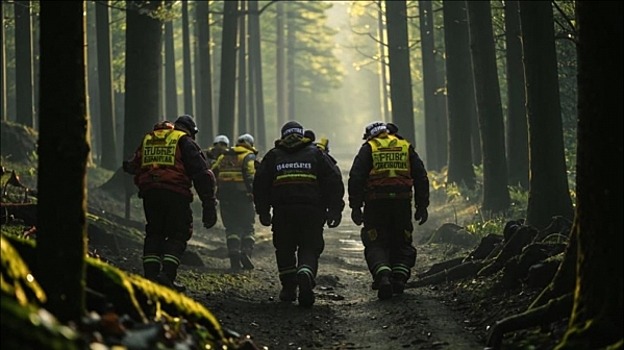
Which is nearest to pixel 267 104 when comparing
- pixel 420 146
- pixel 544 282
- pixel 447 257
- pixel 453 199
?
pixel 420 146

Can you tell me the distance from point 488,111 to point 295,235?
8.21 m

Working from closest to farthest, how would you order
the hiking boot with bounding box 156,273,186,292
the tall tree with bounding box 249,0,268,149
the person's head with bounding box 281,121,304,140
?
the hiking boot with bounding box 156,273,186,292, the person's head with bounding box 281,121,304,140, the tall tree with bounding box 249,0,268,149

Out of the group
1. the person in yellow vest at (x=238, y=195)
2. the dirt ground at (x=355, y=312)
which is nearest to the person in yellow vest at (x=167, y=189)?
the dirt ground at (x=355, y=312)

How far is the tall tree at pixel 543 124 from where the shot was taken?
479 inches

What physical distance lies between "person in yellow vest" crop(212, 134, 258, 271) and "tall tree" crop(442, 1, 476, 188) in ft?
Answer: 29.3

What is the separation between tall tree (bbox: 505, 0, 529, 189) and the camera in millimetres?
18594

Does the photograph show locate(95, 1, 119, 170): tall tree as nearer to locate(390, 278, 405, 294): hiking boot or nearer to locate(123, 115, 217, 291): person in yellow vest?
locate(123, 115, 217, 291): person in yellow vest

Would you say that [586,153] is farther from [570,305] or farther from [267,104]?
[267,104]

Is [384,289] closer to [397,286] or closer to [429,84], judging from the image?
[397,286]

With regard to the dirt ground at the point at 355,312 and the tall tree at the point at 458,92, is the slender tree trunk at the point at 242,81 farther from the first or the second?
the dirt ground at the point at 355,312

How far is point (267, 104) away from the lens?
6531 centimetres

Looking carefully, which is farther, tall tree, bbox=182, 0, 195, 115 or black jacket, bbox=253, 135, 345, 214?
tall tree, bbox=182, 0, 195, 115

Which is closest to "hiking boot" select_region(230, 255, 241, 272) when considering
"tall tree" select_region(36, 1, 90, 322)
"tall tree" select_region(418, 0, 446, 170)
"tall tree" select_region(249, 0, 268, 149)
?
"tall tree" select_region(36, 1, 90, 322)

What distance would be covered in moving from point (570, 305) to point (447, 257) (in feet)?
27.9
